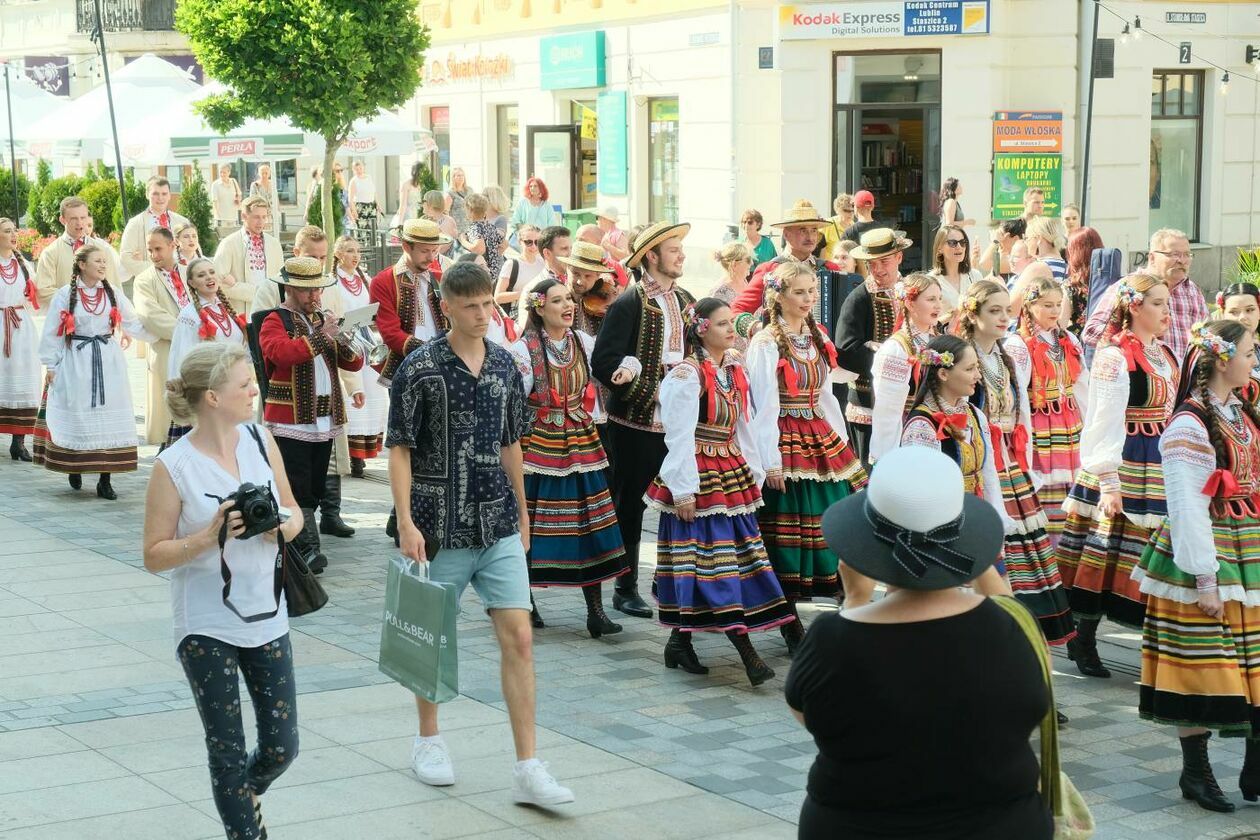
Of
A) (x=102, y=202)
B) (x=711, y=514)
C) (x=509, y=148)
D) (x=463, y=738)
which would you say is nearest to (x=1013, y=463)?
(x=711, y=514)

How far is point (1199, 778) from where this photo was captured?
6562 mm

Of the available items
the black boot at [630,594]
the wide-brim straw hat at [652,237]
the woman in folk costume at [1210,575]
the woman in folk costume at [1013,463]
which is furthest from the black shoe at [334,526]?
the woman in folk costume at [1210,575]

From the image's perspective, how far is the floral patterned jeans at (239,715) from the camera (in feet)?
17.8

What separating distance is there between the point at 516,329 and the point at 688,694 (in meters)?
3.82

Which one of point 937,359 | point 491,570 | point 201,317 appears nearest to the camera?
point 491,570

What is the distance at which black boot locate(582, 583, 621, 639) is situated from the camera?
29.9 feet

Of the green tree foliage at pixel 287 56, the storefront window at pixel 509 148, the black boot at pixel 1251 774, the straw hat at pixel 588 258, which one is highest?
the green tree foliage at pixel 287 56

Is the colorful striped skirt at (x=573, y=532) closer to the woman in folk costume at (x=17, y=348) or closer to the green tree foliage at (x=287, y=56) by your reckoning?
the woman in folk costume at (x=17, y=348)

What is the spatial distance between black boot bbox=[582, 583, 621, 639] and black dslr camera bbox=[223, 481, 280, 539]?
3.83 m

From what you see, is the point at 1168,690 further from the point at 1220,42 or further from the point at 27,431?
the point at 1220,42

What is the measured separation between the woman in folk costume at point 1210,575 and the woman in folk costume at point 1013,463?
91 centimetres

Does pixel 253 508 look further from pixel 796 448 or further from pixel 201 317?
→ pixel 201 317

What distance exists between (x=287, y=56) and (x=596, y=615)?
15776mm

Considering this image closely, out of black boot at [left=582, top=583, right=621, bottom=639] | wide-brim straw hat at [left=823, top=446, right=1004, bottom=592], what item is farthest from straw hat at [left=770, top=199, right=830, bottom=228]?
wide-brim straw hat at [left=823, top=446, right=1004, bottom=592]
